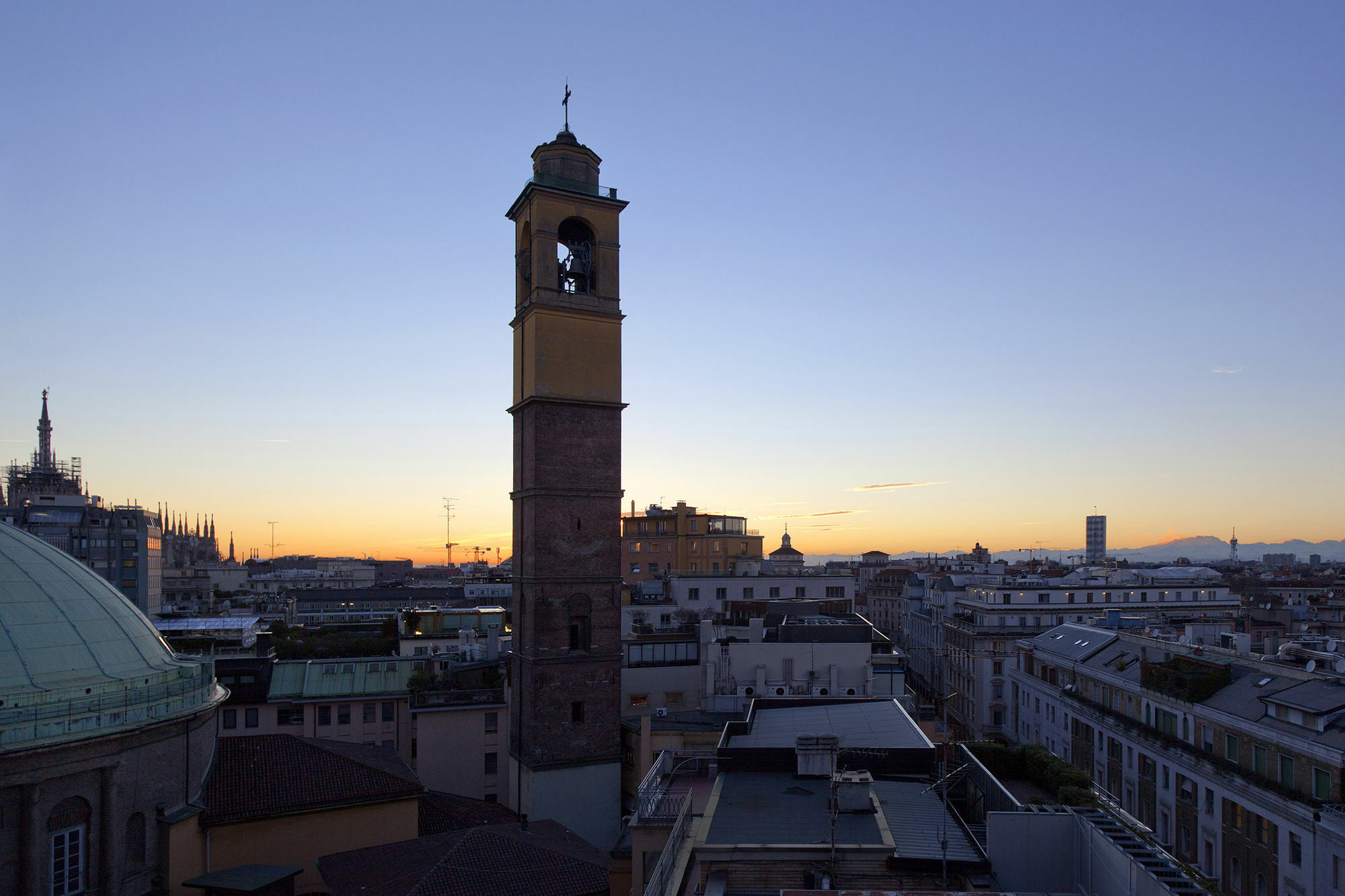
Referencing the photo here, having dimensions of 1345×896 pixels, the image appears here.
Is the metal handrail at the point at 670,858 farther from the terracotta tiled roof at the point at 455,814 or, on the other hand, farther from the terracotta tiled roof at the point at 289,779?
the terracotta tiled roof at the point at 289,779

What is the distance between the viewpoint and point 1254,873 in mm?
30625

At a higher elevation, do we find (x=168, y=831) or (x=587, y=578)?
(x=587, y=578)

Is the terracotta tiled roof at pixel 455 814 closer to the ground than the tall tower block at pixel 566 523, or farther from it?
closer to the ground

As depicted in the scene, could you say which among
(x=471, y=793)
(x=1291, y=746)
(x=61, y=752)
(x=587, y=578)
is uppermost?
(x=587, y=578)

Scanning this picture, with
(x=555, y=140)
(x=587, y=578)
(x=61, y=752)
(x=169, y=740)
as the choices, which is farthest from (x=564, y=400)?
(x=61, y=752)

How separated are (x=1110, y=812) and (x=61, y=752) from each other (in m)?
26.0

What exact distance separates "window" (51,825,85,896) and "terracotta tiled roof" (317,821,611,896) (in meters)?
6.10

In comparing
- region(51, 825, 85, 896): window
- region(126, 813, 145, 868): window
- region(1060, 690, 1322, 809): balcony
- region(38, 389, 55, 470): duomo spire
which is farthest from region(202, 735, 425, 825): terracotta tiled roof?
region(38, 389, 55, 470): duomo spire

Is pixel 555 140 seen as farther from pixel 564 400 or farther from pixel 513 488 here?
pixel 513 488

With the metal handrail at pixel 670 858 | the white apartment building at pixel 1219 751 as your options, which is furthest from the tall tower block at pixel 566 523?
the white apartment building at pixel 1219 751

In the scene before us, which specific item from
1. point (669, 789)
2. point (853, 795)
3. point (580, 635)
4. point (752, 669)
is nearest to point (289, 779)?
point (580, 635)

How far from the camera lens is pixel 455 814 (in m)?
32.4

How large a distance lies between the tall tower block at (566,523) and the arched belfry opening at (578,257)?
39 centimetres

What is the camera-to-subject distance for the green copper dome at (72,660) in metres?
21.6
